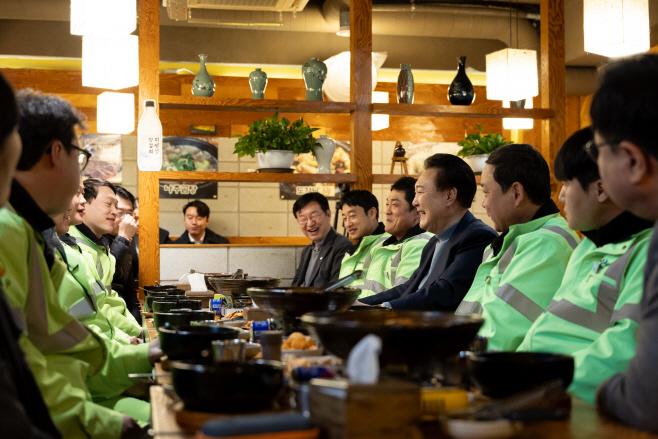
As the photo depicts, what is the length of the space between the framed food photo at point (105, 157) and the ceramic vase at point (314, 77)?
3717mm

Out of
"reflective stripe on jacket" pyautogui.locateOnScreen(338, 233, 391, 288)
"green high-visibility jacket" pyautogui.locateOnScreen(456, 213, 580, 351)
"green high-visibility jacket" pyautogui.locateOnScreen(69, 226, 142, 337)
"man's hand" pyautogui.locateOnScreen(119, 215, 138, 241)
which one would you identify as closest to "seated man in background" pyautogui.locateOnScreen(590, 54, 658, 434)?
"green high-visibility jacket" pyautogui.locateOnScreen(456, 213, 580, 351)

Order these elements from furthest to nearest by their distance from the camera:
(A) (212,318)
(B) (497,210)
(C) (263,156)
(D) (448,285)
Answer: (C) (263,156) → (D) (448,285) → (B) (497,210) → (A) (212,318)

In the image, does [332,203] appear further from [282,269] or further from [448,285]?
[448,285]

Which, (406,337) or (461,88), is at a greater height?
(461,88)

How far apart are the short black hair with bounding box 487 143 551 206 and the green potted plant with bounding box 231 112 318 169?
2.23 metres

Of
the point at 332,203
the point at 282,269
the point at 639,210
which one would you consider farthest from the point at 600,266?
the point at 332,203

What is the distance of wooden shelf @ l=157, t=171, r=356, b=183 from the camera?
456 centimetres

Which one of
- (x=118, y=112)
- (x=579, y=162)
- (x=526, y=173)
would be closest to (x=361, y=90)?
(x=118, y=112)

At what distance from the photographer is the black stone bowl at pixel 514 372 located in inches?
44.6

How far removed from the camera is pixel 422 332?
1.10 m

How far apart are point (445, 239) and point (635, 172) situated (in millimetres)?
2266

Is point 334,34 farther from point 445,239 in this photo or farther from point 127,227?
point 445,239

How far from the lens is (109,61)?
448 centimetres

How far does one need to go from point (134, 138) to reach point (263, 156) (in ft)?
12.0
